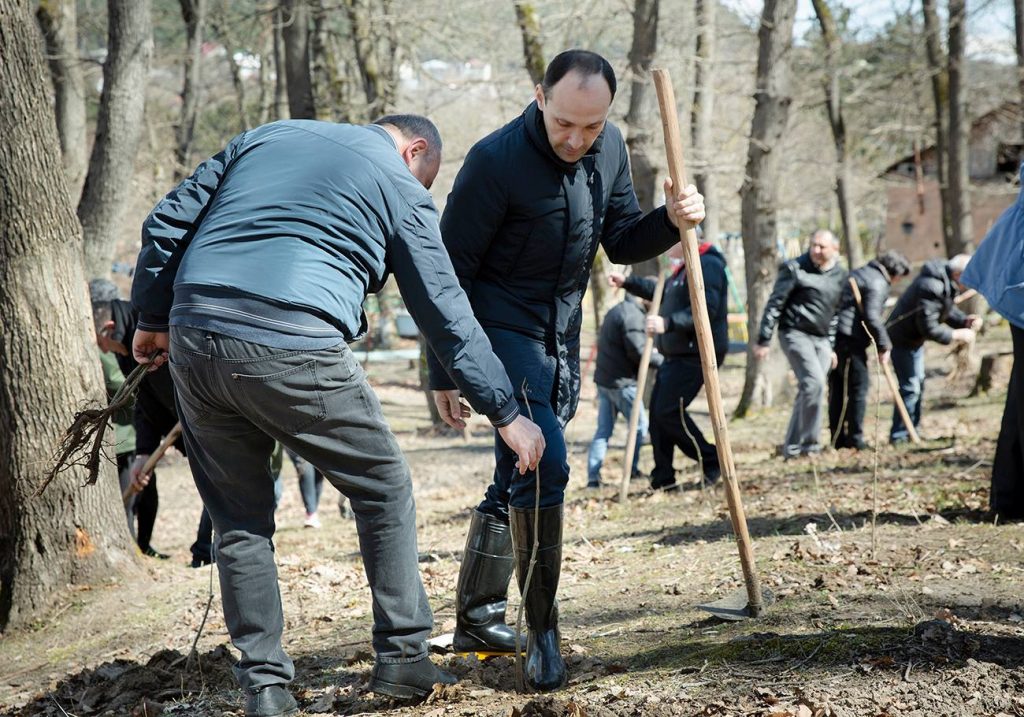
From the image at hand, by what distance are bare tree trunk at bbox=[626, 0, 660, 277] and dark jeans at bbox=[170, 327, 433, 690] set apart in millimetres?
9810

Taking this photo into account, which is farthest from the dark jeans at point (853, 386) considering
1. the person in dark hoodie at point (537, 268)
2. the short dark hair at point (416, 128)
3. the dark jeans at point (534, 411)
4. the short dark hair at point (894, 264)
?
the short dark hair at point (416, 128)

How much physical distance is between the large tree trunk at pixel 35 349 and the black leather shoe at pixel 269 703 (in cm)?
253

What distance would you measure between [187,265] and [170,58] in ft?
62.6

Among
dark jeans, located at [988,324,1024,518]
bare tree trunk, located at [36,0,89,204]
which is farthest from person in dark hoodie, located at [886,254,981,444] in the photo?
bare tree trunk, located at [36,0,89,204]

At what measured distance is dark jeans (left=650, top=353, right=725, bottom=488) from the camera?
8.22 m

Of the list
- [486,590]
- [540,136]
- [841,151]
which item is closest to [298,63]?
[540,136]

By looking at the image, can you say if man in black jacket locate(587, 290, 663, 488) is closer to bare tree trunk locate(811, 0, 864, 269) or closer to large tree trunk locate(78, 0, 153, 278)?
large tree trunk locate(78, 0, 153, 278)

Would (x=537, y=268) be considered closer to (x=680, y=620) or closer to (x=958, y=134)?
(x=680, y=620)

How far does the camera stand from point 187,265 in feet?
10.2

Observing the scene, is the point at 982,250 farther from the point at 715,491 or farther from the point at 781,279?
the point at 781,279

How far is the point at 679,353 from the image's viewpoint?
8.22m

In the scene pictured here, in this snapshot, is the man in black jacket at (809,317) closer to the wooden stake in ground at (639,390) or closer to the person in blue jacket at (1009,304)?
the wooden stake in ground at (639,390)

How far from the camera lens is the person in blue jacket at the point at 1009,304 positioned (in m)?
5.05

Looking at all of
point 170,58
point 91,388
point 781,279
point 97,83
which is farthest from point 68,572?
point 97,83
